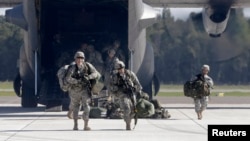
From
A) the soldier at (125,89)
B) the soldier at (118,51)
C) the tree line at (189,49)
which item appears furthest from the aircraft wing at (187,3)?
the soldier at (125,89)

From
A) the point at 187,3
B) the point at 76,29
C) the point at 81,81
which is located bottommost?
the point at 81,81

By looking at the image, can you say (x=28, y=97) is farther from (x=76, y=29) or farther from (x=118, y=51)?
(x=118, y=51)

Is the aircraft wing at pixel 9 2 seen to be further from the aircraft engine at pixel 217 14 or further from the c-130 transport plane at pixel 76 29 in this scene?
the aircraft engine at pixel 217 14

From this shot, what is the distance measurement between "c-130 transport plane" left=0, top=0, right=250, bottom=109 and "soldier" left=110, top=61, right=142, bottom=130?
6.17m

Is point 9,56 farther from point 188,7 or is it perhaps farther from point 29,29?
point 29,29

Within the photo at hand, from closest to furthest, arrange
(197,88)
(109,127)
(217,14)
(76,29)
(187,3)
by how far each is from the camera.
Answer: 1. (109,127)
2. (197,88)
3. (76,29)
4. (217,14)
5. (187,3)

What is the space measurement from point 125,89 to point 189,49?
27.6 metres

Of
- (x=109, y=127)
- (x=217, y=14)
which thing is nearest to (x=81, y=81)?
(x=109, y=127)

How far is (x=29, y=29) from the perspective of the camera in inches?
985

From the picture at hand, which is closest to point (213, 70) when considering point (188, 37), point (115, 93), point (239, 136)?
point (188, 37)

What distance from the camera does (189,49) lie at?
45.7m

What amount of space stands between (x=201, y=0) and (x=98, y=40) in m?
4.75

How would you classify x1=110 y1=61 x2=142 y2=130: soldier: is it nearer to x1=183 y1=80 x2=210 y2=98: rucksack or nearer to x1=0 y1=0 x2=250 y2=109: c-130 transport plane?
x1=183 y1=80 x2=210 y2=98: rucksack

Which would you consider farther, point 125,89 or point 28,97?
point 28,97
